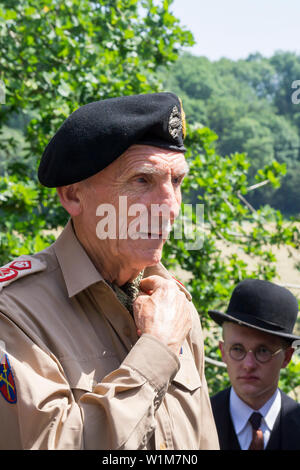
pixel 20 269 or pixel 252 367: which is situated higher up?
pixel 20 269

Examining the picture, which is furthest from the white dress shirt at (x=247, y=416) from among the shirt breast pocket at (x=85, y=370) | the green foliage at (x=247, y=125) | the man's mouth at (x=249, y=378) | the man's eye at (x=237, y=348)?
the green foliage at (x=247, y=125)

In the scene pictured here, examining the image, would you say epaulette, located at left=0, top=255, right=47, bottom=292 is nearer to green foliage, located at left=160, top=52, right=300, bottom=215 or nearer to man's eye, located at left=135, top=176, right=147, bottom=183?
man's eye, located at left=135, top=176, right=147, bottom=183

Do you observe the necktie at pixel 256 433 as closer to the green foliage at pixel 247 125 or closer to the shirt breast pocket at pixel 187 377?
the shirt breast pocket at pixel 187 377

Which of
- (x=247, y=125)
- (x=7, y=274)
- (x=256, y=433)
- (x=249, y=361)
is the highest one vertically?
(x=247, y=125)

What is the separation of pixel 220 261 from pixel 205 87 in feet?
47.7

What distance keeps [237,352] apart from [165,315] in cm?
179

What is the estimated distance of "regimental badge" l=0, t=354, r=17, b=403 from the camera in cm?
145

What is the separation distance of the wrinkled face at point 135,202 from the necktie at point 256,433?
184 centimetres

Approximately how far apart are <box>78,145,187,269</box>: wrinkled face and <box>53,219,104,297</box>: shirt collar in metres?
0.09

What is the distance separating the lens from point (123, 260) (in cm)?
183

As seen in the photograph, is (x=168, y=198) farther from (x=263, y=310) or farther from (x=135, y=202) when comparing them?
(x=263, y=310)

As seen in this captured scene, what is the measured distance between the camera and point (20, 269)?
175cm

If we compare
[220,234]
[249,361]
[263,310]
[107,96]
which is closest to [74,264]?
[249,361]

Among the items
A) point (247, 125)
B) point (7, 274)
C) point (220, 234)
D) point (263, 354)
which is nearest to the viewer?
point (7, 274)
